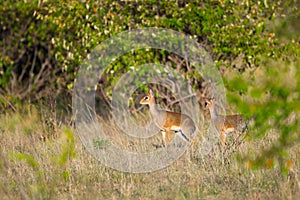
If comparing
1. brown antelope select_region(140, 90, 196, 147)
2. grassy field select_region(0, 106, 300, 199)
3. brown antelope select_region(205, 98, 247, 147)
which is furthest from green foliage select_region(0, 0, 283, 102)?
grassy field select_region(0, 106, 300, 199)

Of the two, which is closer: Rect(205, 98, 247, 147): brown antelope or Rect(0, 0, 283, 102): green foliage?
Rect(205, 98, 247, 147): brown antelope

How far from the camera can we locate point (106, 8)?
10.5 m

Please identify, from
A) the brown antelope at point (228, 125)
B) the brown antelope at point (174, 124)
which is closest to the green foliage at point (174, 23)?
the brown antelope at point (174, 124)

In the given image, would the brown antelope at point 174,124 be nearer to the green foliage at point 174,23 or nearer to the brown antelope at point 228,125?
the brown antelope at point 228,125

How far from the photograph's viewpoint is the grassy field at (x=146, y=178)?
5.99m

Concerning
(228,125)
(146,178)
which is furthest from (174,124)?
(146,178)

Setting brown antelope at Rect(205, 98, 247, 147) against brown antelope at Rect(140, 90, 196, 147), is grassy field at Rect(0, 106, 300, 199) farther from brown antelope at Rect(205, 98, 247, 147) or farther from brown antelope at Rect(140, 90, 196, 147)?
brown antelope at Rect(140, 90, 196, 147)

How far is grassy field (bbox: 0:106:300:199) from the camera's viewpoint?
5988mm

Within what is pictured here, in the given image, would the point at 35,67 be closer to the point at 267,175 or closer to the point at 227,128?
the point at 227,128

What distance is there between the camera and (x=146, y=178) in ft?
22.0

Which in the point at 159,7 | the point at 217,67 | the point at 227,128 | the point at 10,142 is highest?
the point at 159,7

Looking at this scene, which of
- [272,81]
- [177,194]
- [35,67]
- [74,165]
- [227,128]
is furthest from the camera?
[35,67]

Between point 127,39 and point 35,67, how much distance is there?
510cm

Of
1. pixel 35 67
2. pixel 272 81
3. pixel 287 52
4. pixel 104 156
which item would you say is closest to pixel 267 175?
pixel 272 81
